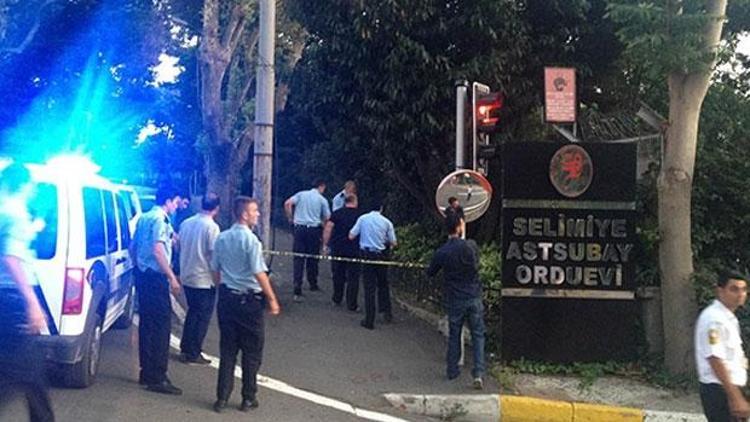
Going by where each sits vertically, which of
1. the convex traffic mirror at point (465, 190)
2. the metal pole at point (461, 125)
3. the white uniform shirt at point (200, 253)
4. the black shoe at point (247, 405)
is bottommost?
the black shoe at point (247, 405)

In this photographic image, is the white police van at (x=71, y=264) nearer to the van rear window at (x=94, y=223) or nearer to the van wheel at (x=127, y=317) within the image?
the van rear window at (x=94, y=223)

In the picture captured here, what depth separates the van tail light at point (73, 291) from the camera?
7055 mm

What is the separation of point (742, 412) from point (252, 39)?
25.0 m

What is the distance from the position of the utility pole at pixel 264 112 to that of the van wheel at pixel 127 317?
2190 mm

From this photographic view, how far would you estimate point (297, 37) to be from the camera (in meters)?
24.6

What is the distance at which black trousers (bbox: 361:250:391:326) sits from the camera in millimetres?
11328

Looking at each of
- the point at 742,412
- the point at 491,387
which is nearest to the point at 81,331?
the point at 491,387

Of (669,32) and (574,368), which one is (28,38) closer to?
(574,368)

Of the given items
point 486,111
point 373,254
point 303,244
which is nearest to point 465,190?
point 486,111

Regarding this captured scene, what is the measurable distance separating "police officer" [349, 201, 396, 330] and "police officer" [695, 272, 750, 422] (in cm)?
583

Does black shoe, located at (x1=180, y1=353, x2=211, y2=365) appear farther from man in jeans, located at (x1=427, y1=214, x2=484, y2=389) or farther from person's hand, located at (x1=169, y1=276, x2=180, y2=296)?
man in jeans, located at (x1=427, y1=214, x2=484, y2=389)

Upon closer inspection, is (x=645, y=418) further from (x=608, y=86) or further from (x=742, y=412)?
(x=608, y=86)

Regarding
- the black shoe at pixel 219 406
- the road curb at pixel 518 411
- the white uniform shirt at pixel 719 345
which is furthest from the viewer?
the road curb at pixel 518 411

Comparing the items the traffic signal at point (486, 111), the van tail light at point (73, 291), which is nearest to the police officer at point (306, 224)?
the traffic signal at point (486, 111)
